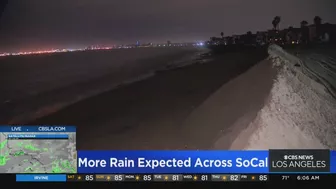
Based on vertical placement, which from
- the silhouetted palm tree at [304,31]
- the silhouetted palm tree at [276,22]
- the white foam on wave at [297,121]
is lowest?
the white foam on wave at [297,121]

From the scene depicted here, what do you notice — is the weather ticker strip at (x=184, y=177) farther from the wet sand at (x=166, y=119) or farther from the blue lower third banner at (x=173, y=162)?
the wet sand at (x=166, y=119)

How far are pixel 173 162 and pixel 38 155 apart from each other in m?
1.21

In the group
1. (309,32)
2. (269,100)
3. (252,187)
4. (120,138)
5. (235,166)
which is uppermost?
(309,32)

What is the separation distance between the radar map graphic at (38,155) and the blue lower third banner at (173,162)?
4.4 inches

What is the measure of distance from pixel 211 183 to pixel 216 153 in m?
0.27

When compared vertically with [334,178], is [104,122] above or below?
above

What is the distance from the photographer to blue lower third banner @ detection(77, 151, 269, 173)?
2.72 meters

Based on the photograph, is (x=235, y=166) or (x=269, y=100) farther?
(x=269, y=100)

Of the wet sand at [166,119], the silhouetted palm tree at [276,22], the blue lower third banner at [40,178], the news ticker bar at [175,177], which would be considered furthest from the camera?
the silhouetted palm tree at [276,22]

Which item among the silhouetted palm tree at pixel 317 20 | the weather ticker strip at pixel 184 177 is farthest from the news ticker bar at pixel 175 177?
the silhouetted palm tree at pixel 317 20

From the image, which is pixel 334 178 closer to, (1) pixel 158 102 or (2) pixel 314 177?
(2) pixel 314 177

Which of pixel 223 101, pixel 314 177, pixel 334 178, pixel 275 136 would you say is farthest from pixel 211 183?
pixel 223 101

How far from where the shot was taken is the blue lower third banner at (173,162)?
2717mm

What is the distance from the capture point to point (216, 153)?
108 inches
